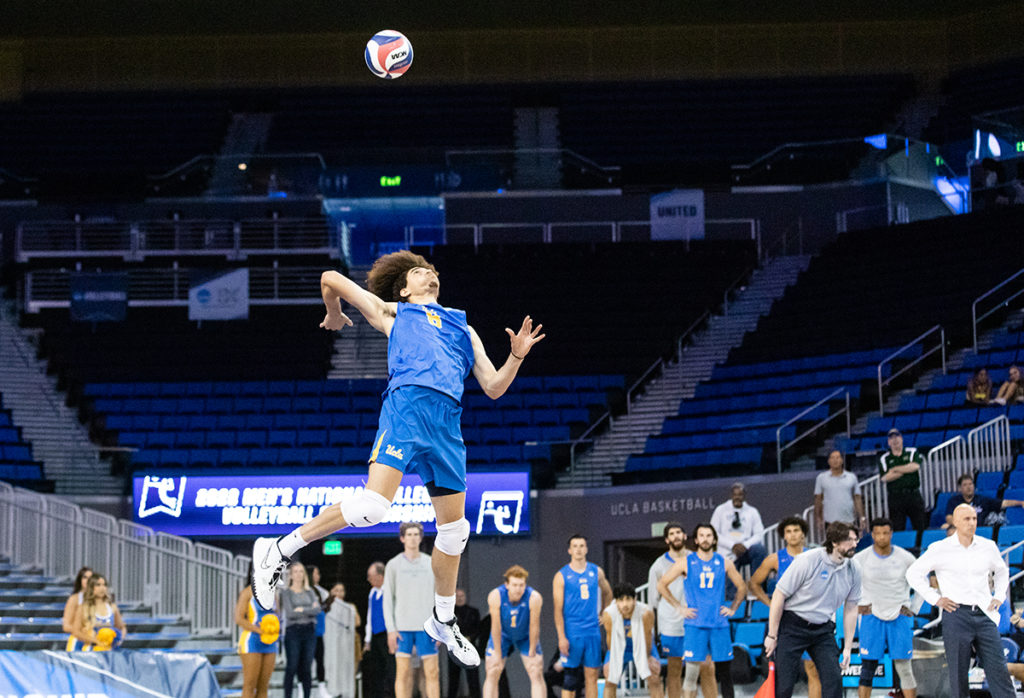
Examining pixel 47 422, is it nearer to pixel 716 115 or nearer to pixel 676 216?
pixel 676 216

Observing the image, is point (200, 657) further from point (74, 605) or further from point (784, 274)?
point (784, 274)

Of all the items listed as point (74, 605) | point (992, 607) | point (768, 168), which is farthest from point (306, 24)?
point (992, 607)

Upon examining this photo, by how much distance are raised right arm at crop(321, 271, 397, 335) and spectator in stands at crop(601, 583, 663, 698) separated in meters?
6.37

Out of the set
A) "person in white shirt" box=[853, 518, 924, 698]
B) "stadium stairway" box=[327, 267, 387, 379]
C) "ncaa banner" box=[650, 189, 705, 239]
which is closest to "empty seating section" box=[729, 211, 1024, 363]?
"ncaa banner" box=[650, 189, 705, 239]

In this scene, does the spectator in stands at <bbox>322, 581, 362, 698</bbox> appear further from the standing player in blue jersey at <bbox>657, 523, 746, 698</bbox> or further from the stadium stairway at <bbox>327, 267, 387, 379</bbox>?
the stadium stairway at <bbox>327, 267, 387, 379</bbox>

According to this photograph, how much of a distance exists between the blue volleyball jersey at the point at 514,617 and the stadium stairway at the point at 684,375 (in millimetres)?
8617

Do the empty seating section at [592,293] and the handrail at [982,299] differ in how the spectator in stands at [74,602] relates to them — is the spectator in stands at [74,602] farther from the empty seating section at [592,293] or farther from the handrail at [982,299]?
the handrail at [982,299]

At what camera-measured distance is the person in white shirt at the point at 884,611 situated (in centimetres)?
1152

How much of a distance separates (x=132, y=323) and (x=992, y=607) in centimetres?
1788

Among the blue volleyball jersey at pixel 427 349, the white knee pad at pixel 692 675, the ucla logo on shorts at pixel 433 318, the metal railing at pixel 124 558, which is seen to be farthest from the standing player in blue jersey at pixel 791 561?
the metal railing at pixel 124 558

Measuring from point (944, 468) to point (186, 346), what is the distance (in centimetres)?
1329

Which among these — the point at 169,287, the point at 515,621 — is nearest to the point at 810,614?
the point at 515,621

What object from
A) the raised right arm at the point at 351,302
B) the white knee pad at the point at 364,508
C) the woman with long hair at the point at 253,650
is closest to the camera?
the white knee pad at the point at 364,508

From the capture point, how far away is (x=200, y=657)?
8008mm
